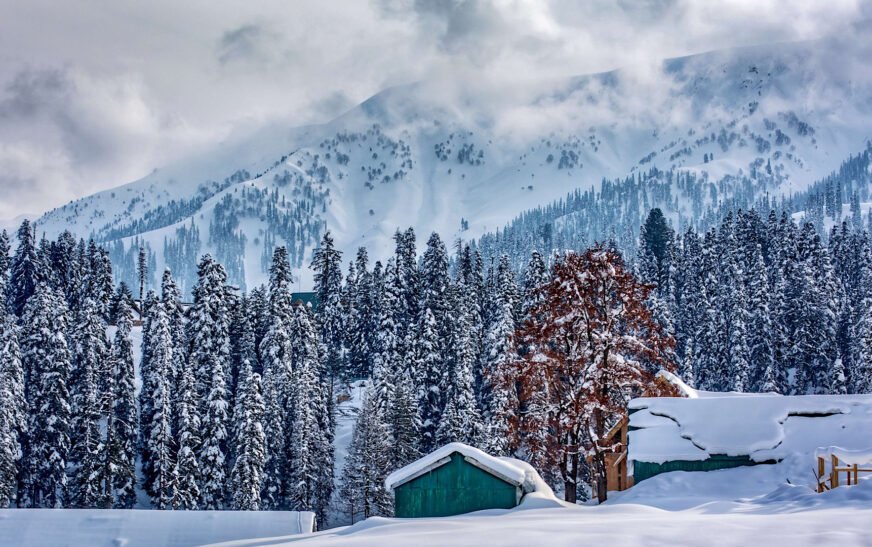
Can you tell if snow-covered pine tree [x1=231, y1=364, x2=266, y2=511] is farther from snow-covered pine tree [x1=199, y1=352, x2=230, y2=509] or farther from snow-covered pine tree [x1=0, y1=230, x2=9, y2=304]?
snow-covered pine tree [x1=0, y1=230, x2=9, y2=304]

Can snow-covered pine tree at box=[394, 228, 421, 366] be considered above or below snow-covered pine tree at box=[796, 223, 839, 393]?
above

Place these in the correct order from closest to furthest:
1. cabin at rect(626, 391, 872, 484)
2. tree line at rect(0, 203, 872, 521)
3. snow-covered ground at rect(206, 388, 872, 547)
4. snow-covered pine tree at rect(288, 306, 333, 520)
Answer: snow-covered ground at rect(206, 388, 872, 547) < cabin at rect(626, 391, 872, 484) < tree line at rect(0, 203, 872, 521) < snow-covered pine tree at rect(288, 306, 333, 520)

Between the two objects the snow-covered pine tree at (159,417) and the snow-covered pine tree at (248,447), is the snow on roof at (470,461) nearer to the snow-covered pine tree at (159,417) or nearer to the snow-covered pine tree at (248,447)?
the snow-covered pine tree at (248,447)

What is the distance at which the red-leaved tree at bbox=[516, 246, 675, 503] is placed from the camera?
2877 centimetres

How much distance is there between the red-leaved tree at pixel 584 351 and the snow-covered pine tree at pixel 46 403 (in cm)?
4441

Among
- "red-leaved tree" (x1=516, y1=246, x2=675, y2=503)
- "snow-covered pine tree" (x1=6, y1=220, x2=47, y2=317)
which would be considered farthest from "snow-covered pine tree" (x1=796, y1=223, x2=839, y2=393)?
"snow-covered pine tree" (x1=6, y1=220, x2=47, y2=317)

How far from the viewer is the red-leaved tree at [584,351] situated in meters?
28.8

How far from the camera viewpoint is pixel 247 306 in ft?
251

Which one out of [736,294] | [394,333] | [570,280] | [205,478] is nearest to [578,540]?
[570,280]

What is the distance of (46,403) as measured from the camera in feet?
199

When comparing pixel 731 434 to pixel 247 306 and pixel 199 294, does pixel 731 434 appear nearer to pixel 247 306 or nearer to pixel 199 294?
pixel 199 294

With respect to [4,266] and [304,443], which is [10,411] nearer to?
[304,443]

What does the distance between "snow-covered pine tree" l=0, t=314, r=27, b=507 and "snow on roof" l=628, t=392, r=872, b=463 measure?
1643 inches

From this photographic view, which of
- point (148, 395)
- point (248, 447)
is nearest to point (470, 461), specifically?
point (248, 447)
